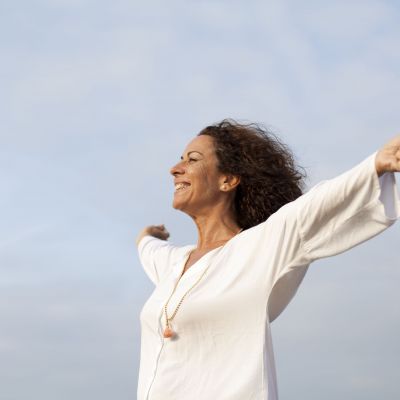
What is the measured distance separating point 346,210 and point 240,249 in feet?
2.68

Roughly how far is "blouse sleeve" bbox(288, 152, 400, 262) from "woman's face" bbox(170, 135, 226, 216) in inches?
32.9

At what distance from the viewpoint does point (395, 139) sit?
403 centimetres

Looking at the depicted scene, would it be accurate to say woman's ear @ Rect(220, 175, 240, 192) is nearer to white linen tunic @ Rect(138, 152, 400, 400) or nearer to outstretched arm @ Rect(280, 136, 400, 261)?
white linen tunic @ Rect(138, 152, 400, 400)

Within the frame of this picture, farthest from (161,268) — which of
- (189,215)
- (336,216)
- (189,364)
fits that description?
(336,216)

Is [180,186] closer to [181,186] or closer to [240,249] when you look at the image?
[181,186]

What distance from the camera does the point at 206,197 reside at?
5387 millimetres

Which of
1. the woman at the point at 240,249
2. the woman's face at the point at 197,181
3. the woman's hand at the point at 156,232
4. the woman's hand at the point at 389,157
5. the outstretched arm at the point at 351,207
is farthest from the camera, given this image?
the woman's hand at the point at 156,232

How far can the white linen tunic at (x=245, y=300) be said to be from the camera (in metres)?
4.43

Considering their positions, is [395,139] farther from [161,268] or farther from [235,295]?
[161,268]

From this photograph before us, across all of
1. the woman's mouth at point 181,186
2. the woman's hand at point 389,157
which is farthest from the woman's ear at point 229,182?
the woman's hand at point 389,157

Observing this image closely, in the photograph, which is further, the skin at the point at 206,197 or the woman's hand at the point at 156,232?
the woman's hand at the point at 156,232

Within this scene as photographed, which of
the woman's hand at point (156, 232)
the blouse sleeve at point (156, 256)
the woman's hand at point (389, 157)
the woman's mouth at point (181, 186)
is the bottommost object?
the woman's hand at point (389, 157)

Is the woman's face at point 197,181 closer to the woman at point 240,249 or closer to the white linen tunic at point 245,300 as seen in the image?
the woman at point 240,249

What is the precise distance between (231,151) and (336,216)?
1.25 meters
